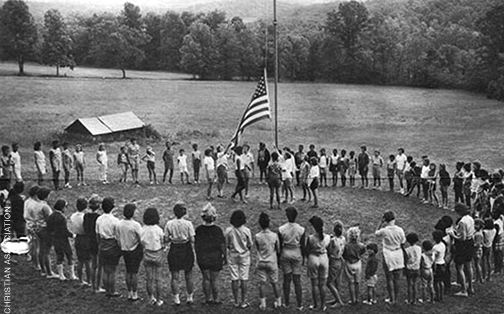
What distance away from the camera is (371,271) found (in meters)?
11.3

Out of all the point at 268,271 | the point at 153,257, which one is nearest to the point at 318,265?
the point at 268,271

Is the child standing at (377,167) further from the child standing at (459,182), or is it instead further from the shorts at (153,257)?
the shorts at (153,257)

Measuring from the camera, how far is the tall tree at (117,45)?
194 ft

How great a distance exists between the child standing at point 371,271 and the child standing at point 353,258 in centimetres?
18

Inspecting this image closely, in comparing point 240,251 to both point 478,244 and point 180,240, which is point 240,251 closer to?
point 180,240

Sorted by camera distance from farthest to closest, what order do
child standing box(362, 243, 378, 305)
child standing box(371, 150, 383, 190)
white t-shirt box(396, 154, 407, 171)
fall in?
1. child standing box(371, 150, 383, 190)
2. white t-shirt box(396, 154, 407, 171)
3. child standing box(362, 243, 378, 305)

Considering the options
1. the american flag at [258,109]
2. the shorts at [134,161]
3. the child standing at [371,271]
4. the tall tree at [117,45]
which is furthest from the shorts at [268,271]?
the tall tree at [117,45]

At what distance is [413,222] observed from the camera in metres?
18.7

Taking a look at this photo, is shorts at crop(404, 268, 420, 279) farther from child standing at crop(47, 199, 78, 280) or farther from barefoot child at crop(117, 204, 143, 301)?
child standing at crop(47, 199, 78, 280)

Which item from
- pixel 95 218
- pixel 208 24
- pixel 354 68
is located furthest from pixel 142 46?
pixel 95 218

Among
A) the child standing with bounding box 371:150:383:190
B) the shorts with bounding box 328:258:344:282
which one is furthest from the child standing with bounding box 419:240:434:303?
the child standing with bounding box 371:150:383:190

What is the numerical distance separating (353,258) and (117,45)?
54.3m

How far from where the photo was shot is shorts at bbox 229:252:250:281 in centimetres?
1090

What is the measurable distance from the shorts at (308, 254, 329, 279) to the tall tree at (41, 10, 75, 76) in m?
45.9
